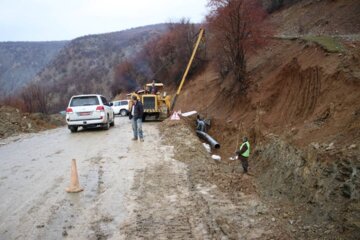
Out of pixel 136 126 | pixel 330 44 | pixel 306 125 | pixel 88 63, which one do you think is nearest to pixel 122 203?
pixel 306 125

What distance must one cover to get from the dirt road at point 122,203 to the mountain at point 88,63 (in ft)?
310

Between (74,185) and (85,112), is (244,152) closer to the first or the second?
(74,185)

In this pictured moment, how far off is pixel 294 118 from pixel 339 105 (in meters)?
2.94

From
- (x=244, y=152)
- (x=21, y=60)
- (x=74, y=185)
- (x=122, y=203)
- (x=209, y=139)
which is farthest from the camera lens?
(x=21, y=60)

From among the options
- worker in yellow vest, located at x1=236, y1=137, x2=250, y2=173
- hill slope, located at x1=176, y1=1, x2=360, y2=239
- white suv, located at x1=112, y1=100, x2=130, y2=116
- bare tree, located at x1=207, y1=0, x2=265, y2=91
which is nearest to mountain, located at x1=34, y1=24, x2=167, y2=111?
white suv, located at x1=112, y1=100, x2=130, y2=116

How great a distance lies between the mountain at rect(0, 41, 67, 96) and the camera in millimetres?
156875

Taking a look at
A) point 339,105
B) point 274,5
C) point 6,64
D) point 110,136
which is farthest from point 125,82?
point 6,64

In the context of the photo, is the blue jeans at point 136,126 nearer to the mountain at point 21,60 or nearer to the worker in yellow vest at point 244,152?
the worker in yellow vest at point 244,152

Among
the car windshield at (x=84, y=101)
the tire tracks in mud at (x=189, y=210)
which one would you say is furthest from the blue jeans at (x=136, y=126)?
the tire tracks in mud at (x=189, y=210)

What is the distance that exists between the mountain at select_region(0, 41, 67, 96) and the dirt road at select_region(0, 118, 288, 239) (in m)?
151

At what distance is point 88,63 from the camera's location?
134m

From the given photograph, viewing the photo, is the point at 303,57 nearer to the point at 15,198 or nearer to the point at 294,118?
the point at 294,118

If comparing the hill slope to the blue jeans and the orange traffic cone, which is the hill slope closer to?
the blue jeans

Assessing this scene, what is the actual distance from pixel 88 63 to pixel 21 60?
45.3m
